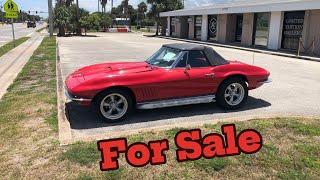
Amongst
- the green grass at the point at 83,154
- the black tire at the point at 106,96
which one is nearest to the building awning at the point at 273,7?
the black tire at the point at 106,96

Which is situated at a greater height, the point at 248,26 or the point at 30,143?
the point at 248,26

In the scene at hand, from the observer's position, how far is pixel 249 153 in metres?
4.88

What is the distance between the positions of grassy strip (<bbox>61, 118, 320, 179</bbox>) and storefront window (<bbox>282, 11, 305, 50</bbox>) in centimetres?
1885

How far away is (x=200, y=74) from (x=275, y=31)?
19266 mm

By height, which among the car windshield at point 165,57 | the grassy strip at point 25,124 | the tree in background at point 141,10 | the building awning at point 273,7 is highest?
the tree in background at point 141,10

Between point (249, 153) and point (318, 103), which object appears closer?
point (249, 153)

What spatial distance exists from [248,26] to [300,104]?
71.3ft

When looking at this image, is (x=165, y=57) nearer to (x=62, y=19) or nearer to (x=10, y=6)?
(x=10, y=6)

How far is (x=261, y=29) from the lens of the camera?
2680 centimetres

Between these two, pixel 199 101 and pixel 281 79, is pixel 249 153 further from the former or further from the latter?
pixel 281 79

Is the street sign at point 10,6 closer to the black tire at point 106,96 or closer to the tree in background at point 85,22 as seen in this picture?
the black tire at point 106,96

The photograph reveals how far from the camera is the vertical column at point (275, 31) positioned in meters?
A: 24.1

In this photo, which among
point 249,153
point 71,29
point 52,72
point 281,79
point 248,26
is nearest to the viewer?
point 249,153

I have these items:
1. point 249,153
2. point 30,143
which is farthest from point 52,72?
point 249,153
